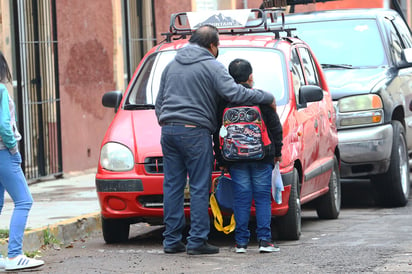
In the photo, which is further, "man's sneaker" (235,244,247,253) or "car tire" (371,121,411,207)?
"car tire" (371,121,411,207)

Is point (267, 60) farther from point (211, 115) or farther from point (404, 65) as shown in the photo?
point (404, 65)

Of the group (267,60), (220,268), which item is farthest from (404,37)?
(220,268)

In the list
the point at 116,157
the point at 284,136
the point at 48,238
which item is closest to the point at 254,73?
the point at 284,136

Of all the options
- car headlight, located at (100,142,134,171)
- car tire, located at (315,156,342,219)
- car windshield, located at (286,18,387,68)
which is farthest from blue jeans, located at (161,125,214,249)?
car windshield, located at (286,18,387,68)

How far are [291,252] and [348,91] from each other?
350 cm

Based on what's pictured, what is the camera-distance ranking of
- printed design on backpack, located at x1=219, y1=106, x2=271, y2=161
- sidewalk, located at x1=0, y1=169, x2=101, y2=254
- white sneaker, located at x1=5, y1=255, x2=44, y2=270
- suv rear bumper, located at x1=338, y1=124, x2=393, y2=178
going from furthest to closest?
suv rear bumper, located at x1=338, y1=124, x2=393, y2=178 → sidewalk, located at x1=0, y1=169, x2=101, y2=254 → printed design on backpack, located at x1=219, y1=106, x2=271, y2=161 → white sneaker, located at x1=5, y1=255, x2=44, y2=270

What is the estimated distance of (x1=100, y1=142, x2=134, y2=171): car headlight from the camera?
8.57 m

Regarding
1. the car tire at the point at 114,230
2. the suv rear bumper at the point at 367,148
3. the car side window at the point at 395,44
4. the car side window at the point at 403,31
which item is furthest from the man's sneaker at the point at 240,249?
the car side window at the point at 403,31

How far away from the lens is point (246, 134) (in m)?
8.02

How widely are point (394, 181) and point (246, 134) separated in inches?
144

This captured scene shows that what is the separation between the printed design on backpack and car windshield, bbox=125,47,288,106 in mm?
1093

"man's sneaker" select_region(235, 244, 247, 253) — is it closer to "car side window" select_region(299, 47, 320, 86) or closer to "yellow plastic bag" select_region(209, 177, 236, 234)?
"yellow plastic bag" select_region(209, 177, 236, 234)

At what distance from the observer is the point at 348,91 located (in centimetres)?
1116

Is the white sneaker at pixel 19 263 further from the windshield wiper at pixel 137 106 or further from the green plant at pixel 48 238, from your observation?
the windshield wiper at pixel 137 106
